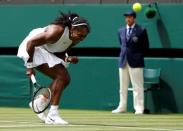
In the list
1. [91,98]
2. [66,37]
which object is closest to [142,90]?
[91,98]

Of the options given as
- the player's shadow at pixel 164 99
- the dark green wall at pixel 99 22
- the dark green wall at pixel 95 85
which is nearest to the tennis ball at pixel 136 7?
the dark green wall at pixel 99 22

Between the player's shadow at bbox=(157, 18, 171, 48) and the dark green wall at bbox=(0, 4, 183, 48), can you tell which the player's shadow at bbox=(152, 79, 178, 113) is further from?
the dark green wall at bbox=(0, 4, 183, 48)

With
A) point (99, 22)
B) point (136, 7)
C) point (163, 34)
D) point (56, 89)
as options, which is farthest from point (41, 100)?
point (99, 22)

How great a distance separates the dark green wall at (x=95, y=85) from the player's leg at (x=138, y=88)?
0.87m

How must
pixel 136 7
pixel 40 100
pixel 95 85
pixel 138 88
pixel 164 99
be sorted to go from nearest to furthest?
pixel 40 100
pixel 138 88
pixel 136 7
pixel 164 99
pixel 95 85

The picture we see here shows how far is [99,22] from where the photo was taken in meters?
19.0

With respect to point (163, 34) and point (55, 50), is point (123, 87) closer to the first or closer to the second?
point (163, 34)

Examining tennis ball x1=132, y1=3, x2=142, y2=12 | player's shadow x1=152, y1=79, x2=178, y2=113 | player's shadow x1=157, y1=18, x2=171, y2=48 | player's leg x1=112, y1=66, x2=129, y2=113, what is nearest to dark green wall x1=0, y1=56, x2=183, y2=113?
player's shadow x1=152, y1=79, x2=178, y2=113

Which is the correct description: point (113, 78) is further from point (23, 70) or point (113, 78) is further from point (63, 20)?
point (63, 20)

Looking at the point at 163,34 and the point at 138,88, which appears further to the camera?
the point at 163,34

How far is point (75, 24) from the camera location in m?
12.0

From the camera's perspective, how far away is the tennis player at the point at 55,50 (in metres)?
12.0

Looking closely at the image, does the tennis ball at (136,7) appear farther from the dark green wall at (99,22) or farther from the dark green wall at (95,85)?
the dark green wall at (95,85)

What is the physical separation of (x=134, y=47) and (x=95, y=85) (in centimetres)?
202
